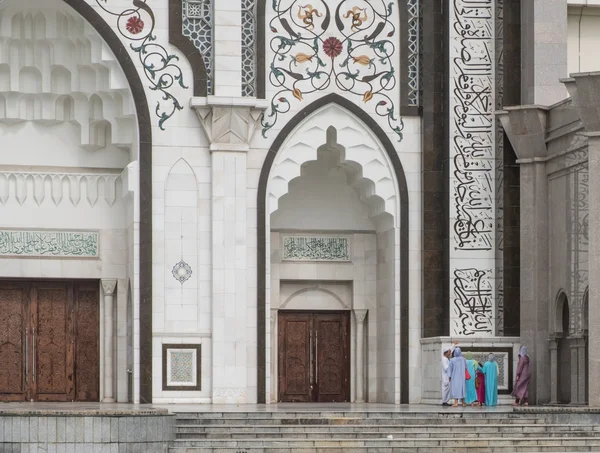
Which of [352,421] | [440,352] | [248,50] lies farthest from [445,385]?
[248,50]

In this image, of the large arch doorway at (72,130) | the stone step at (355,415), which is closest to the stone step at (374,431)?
the stone step at (355,415)

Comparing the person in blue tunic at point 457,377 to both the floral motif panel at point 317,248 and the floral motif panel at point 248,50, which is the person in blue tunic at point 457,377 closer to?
the floral motif panel at point 317,248

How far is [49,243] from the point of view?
20.4 m

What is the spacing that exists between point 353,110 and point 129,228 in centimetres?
324

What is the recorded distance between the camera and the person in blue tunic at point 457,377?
1891 centimetres

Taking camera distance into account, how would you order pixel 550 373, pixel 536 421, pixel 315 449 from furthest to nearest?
1. pixel 550 373
2. pixel 536 421
3. pixel 315 449

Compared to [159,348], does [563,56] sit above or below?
above

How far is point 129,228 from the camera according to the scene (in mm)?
19859

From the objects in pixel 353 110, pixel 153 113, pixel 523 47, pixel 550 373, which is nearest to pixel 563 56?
pixel 523 47

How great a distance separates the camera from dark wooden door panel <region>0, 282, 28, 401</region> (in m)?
20.3

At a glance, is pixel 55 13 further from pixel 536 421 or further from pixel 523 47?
pixel 536 421

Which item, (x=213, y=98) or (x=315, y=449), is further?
(x=213, y=98)

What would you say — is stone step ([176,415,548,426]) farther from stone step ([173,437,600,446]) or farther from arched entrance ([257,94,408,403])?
arched entrance ([257,94,408,403])

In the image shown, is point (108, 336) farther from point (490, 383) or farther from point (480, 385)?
point (490, 383)
